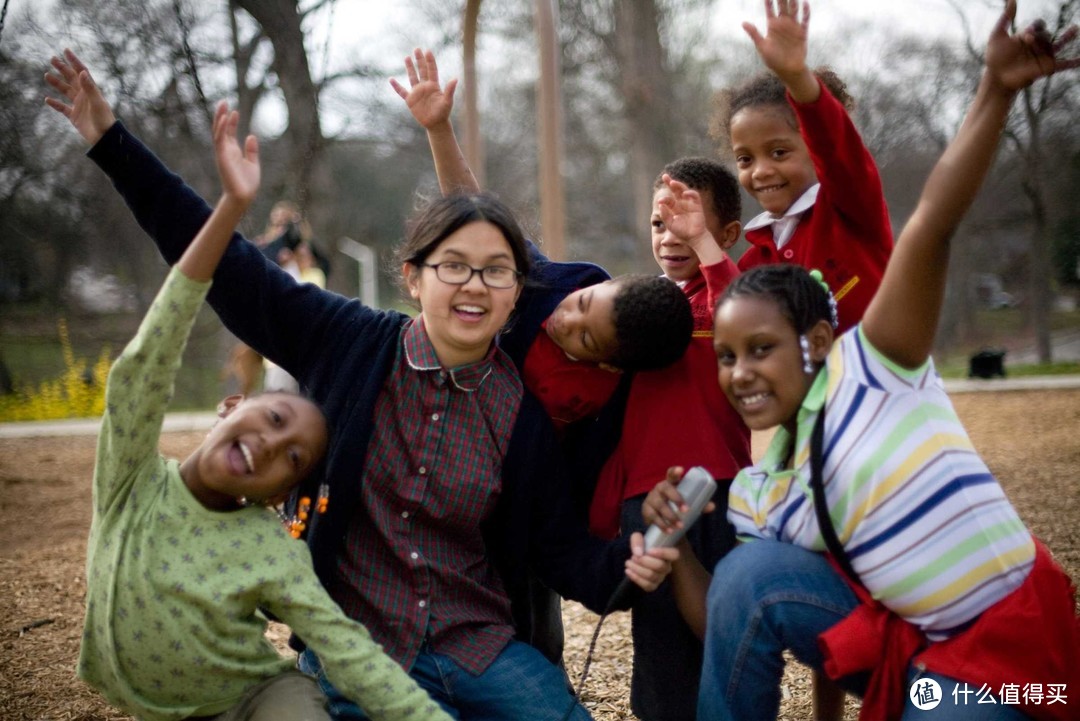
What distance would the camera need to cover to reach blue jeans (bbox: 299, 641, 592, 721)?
216 cm

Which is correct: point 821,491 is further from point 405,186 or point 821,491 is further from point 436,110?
point 405,186

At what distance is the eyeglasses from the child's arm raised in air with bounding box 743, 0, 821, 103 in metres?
0.74

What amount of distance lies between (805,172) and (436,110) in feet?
3.25

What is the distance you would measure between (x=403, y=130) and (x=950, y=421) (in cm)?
1510

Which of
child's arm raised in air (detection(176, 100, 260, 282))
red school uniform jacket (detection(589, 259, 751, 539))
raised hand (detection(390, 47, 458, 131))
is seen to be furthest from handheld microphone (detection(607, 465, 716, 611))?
raised hand (detection(390, 47, 458, 131))

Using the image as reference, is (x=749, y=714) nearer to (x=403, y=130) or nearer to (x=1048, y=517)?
(x=1048, y=517)

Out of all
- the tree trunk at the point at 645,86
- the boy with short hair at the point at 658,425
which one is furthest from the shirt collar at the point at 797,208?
the tree trunk at the point at 645,86

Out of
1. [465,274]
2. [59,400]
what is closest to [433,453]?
[465,274]

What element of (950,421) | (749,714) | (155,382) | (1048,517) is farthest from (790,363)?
(1048,517)

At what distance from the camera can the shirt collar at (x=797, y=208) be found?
237 centimetres

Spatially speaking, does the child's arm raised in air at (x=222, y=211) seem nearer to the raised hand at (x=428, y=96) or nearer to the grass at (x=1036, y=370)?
the raised hand at (x=428, y=96)

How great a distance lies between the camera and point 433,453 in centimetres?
220

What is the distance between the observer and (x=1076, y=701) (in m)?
1.73

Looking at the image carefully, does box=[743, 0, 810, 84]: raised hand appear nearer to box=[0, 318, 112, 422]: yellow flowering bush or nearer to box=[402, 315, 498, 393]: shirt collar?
box=[402, 315, 498, 393]: shirt collar
